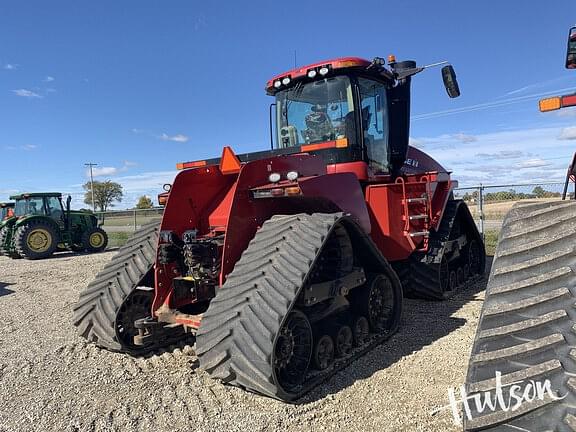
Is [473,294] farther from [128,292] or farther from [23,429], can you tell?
[23,429]

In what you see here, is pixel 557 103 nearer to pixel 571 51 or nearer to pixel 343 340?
pixel 571 51

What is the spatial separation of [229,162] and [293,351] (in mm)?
1949

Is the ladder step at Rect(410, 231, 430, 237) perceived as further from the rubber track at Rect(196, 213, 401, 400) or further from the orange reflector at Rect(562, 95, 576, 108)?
the orange reflector at Rect(562, 95, 576, 108)

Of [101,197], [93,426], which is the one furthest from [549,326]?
[101,197]

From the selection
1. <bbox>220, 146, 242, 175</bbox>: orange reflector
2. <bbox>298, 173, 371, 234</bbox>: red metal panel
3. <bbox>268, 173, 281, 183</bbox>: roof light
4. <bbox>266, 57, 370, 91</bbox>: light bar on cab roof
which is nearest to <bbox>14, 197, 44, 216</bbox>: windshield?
<bbox>266, 57, 370, 91</bbox>: light bar on cab roof

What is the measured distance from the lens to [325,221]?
13.4ft

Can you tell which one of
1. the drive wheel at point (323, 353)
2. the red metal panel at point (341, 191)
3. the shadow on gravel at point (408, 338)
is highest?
the red metal panel at point (341, 191)

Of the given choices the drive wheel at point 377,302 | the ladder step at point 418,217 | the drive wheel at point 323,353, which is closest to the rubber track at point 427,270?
the ladder step at point 418,217

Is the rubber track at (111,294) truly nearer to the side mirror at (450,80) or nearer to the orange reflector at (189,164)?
the orange reflector at (189,164)

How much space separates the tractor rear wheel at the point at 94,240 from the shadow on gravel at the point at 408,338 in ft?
45.6

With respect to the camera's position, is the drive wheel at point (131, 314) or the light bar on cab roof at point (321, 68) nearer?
the drive wheel at point (131, 314)

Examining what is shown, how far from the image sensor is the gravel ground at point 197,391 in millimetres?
3383

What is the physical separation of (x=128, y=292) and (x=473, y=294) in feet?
17.2

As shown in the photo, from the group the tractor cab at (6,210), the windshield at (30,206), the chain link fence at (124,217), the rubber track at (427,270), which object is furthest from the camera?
the chain link fence at (124,217)
